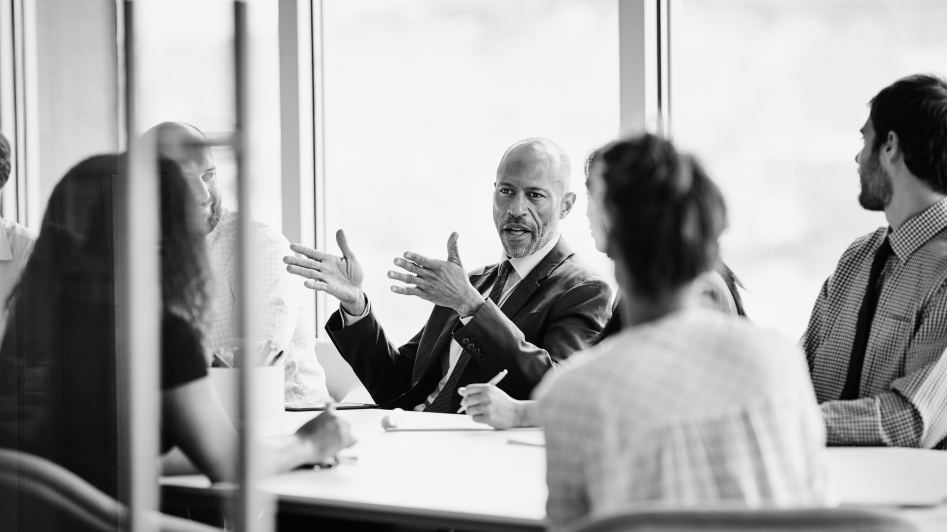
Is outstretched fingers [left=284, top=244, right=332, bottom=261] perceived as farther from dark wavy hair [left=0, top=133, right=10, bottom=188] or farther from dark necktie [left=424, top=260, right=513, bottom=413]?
dark wavy hair [left=0, top=133, right=10, bottom=188]

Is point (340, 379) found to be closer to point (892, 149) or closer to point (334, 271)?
point (334, 271)

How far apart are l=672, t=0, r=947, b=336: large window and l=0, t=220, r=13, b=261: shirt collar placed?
2546 millimetres

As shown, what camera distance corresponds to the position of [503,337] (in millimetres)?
2451

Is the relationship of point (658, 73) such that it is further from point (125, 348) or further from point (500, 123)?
point (125, 348)

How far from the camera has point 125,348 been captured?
108cm

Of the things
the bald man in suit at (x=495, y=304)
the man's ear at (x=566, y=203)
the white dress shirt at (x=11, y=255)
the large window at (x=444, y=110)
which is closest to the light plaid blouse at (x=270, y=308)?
the bald man in suit at (x=495, y=304)

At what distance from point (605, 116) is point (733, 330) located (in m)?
2.70

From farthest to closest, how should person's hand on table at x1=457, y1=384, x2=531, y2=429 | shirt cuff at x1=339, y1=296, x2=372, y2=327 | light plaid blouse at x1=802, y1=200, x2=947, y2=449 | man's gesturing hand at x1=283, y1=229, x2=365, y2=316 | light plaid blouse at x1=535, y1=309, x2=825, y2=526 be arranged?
shirt cuff at x1=339, y1=296, x2=372, y2=327, man's gesturing hand at x1=283, y1=229, x2=365, y2=316, person's hand on table at x1=457, y1=384, x2=531, y2=429, light plaid blouse at x1=802, y1=200, x2=947, y2=449, light plaid blouse at x1=535, y1=309, x2=825, y2=526

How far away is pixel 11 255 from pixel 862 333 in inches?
66.4

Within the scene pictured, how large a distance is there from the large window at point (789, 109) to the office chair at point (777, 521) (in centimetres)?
254

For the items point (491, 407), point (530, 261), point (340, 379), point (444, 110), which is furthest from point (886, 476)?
point (444, 110)

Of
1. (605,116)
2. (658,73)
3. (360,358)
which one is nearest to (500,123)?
(605,116)

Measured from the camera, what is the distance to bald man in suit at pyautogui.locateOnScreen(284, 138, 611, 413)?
249 centimetres

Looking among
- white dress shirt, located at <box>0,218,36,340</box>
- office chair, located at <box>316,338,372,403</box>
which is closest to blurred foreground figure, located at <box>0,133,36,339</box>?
white dress shirt, located at <box>0,218,36,340</box>
